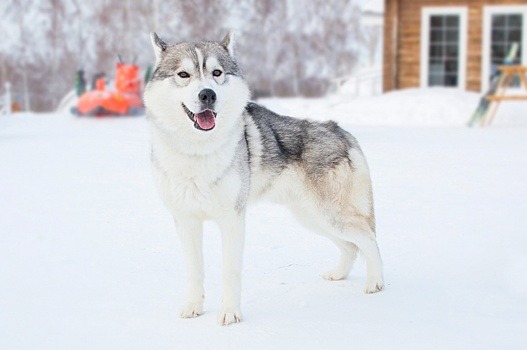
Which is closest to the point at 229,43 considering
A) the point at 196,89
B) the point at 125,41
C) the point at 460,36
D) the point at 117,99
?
the point at 196,89

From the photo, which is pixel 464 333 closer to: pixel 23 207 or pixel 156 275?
pixel 156 275

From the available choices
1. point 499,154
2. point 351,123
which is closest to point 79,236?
point 499,154

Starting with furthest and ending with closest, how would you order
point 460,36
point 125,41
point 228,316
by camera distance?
1. point 125,41
2. point 460,36
3. point 228,316

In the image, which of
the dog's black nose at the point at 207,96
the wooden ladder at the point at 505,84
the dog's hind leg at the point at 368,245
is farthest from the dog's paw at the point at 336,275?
the wooden ladder at the point at 505,84

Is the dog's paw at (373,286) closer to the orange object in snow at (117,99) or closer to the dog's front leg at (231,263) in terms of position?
the dog's front leg at (231,263)

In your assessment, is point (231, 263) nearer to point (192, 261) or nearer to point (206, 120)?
point (192, 261)

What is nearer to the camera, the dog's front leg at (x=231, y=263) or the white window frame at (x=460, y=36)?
the dog's front leg at (x=231, y=263)

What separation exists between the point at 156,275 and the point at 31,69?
3394 centimetres

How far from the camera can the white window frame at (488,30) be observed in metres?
15.1

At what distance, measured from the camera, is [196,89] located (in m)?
2.96

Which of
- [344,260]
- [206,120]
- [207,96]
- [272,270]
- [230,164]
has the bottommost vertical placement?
[272,270]

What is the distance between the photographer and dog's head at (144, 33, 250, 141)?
9.84 feet

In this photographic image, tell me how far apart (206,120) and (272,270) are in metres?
1.36

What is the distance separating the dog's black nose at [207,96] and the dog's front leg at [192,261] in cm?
61
